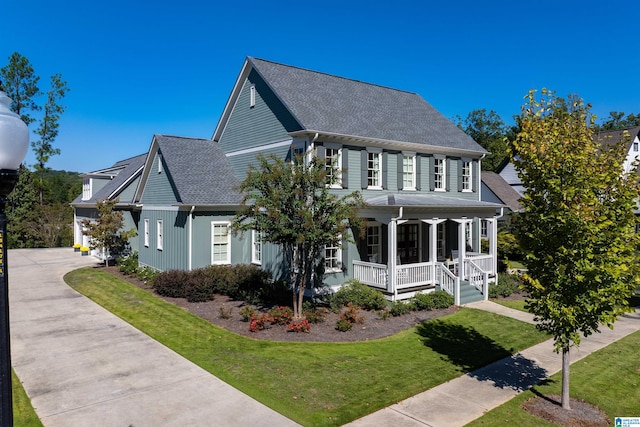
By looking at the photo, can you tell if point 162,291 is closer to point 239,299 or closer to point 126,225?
point 239,299

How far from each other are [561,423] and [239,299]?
11.7m

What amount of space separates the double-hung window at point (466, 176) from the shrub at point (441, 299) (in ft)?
25.1

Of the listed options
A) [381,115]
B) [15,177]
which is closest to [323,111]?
[381,115]

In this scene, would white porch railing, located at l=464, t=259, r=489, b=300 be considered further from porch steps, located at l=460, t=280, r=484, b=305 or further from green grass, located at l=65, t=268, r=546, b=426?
green grass, located at l=65, t=268, r=546, b=426

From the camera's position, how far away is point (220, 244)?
19.3 m

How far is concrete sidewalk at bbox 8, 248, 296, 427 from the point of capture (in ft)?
24.4

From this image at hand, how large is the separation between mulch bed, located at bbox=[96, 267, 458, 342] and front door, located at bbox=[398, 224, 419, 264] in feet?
14.8

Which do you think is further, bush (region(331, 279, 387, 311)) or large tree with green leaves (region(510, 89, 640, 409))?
bush (region(331, 279, 387, 311))

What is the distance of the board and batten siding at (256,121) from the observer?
713 inches

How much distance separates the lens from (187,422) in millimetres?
7234

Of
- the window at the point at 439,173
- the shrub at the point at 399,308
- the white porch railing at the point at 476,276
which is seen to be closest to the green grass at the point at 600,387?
the shrub at the point at 399,308

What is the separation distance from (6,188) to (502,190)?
1387 inches

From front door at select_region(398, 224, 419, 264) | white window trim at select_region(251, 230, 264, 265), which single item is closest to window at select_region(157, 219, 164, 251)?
white window trim at select_region(251, 230, 264, 265)

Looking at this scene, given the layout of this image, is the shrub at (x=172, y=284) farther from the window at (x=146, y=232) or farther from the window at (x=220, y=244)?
the window at (x=146, y=232)
